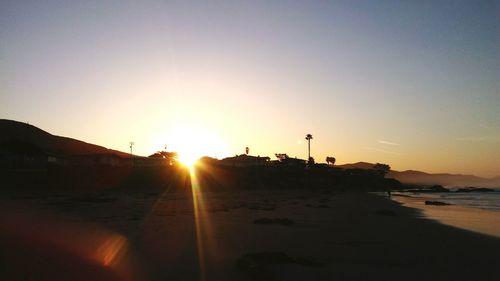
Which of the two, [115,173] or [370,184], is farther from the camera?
[370,184]

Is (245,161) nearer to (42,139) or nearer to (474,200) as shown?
(474,200)

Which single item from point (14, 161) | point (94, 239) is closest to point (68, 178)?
point (14, 161)

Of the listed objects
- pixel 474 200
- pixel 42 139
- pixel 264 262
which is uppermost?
pixel 42 139

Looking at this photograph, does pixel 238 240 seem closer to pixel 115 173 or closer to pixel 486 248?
pixel 486 248

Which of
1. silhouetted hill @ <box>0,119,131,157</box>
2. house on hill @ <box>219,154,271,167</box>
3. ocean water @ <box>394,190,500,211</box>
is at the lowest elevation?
ocean water @ <box>394,190,500,211</box>

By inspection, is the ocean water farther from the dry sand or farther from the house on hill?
the house on hill

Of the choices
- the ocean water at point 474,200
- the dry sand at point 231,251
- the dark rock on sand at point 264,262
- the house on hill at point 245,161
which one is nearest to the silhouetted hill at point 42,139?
the house on hill at point 245,161

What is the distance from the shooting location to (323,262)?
34.6ft

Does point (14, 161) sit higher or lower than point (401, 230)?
higher

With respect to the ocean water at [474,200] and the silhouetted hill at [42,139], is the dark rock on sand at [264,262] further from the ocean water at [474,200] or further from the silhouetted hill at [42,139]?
the silhouetted hill at [42,139]

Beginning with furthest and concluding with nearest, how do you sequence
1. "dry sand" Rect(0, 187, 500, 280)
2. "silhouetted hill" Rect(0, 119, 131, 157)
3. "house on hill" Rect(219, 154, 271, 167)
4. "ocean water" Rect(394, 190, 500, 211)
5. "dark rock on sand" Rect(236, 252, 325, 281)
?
"silhouetted hill" Rect(0, 119, 131, 157), "house on hill" Rect(219, 154, 271, 167), "ocean water" Rect(394, 190, 500, 211), "dry sand" Rect(0, 187, 500, 280), "dark rock on sand" Rect(236, 252, 325, 281)

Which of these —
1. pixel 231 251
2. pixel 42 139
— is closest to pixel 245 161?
pixel 42 139

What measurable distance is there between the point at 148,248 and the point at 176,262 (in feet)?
6.57

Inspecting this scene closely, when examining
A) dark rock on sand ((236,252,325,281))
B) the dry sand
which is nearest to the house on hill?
the dry sand
